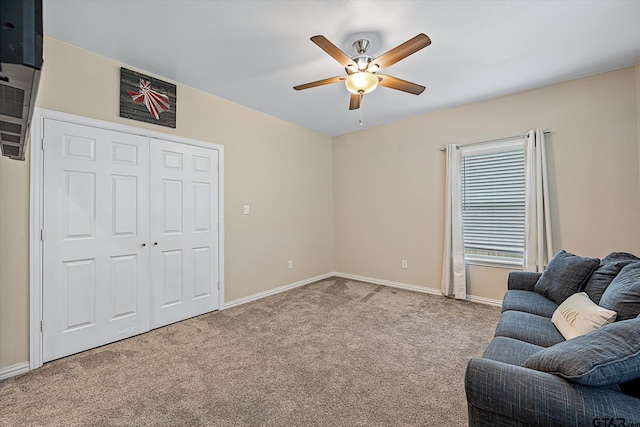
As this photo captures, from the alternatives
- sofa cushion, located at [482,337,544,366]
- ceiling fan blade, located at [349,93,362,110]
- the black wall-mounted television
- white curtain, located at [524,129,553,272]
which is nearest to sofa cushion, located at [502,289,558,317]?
sofa cushion, located at [482,337,544,366]

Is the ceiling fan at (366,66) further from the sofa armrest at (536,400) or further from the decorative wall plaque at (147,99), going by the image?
the sofa armrest at (536,400)

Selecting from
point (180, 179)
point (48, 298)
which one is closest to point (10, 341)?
point (48, 298)

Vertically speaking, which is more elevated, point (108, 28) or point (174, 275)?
point (108, 28)

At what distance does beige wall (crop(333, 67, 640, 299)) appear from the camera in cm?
296

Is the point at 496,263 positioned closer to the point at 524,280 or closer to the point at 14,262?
the point at 524,280

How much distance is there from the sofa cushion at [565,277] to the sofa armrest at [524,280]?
0.14 metres

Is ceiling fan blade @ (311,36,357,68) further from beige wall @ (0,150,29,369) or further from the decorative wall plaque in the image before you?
beige wall @ (0,150,29,369)

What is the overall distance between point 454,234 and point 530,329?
7.12 ft

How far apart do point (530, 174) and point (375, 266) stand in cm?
251

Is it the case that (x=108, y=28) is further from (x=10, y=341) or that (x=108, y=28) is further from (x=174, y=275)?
(x=10, y=341)

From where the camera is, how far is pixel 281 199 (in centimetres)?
446

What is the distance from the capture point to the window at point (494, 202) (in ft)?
11.7

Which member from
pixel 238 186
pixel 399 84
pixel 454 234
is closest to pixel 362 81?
pixel 399 84

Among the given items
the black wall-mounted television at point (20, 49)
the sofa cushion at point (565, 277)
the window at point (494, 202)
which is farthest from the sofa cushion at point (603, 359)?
the window at point (494, 202)
